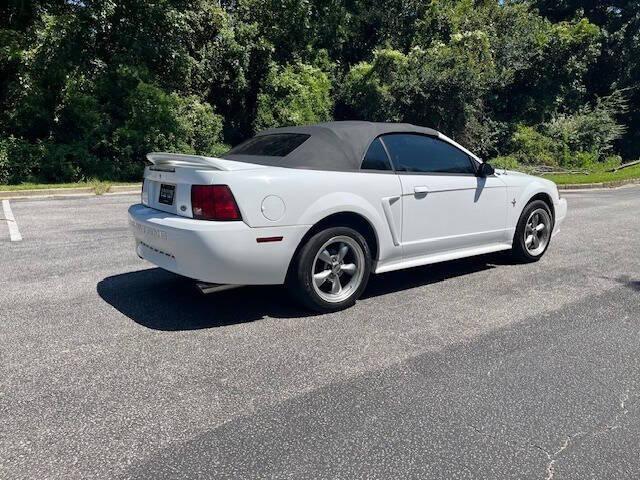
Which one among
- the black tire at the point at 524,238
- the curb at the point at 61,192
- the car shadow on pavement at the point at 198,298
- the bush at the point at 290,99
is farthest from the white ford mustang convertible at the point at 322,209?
the bush at the point at 290,99

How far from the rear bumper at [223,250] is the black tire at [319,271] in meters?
0.10

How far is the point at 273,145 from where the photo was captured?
16.1 feet

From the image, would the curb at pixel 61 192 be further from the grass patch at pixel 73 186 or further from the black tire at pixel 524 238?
the black tire at pixel 524 238

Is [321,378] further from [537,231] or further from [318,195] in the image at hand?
[537,231]

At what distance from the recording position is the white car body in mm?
3949

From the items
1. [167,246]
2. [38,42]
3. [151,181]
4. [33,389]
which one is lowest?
[33,389]

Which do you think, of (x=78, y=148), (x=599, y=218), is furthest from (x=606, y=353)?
(x=78, y=148)

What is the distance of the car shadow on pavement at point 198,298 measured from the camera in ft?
14.0

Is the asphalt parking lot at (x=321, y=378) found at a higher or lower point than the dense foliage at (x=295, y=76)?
lower

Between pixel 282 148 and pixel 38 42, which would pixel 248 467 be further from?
pixel 38 42

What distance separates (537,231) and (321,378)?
3994 mm

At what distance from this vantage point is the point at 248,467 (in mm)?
2398

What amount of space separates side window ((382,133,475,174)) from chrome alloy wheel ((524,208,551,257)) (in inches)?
45.8

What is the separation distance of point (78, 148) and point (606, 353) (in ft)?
50.1
